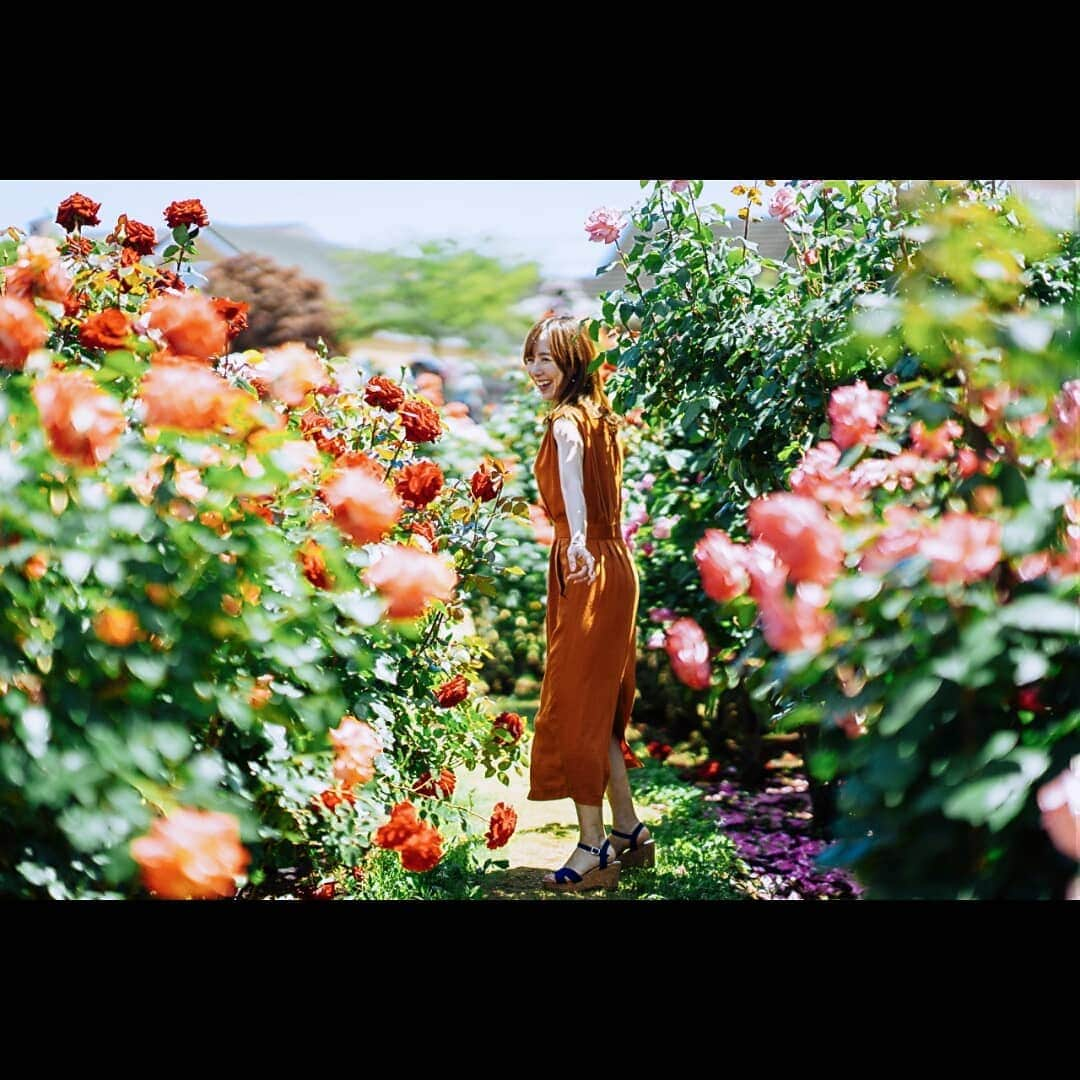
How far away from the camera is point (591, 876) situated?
9.84ft

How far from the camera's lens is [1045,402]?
4.92 ft

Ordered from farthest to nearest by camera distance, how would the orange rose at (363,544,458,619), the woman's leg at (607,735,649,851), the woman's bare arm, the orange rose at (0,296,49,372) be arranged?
the woman's leg at (607,735,649,851) → the woman's bare arm → the orange rose at (363,544,458,619) → the orange rose at (0,296,49,372)

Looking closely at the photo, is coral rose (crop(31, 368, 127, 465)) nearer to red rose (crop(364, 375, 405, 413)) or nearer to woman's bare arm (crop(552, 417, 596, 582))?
red rose (crop(364, 375, 405, 413))

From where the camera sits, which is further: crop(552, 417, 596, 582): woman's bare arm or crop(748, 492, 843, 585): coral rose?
crop(552, 417, 596, 582): woman's bare arm

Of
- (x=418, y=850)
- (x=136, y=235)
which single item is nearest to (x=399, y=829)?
(x=418, y=850)

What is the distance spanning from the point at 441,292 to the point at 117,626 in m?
26.1

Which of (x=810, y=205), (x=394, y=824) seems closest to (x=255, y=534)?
(x=394, y=824)

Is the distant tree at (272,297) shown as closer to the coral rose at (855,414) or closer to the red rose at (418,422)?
the red rose at (418,422)

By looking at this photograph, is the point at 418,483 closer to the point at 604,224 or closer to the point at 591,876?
the point at 604,224

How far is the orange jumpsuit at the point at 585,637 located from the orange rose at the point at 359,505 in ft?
3.82

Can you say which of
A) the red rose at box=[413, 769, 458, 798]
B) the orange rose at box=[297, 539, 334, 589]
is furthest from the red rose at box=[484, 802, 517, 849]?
the orange rose at box=[297, 539, 334, 589]

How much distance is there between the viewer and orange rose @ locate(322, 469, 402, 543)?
1803 millimetres

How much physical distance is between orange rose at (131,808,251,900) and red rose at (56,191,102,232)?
1635 millimetres

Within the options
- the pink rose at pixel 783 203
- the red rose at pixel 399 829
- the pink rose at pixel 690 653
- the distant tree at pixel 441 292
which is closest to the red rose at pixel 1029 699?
the pink rose at pixel 690 653
